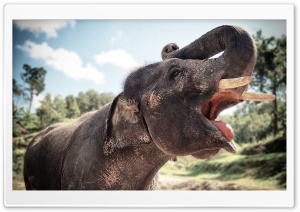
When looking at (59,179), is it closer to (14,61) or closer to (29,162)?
(29,162)

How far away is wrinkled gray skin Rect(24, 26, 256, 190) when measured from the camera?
1971mm

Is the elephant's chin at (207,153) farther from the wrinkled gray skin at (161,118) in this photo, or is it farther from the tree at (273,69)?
the tree at (273,69)

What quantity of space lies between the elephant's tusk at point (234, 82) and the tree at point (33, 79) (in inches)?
92.0

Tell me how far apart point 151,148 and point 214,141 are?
408 mm

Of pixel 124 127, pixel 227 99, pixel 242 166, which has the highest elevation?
pixel 227 99

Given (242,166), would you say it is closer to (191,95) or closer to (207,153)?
(207,153)

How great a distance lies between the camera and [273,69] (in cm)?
475

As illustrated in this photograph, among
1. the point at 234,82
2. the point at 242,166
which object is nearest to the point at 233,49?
the point at 234,82

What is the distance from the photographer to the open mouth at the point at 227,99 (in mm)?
1892

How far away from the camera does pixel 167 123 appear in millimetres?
2072

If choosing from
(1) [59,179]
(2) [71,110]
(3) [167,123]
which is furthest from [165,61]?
(2) [71,110]

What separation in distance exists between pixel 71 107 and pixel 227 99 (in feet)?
11.6

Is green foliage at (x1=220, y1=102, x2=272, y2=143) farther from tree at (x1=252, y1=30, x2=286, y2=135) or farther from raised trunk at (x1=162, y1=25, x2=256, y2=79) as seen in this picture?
raised trunk at (x1=162, y1=25, x2=256, y2=79)
